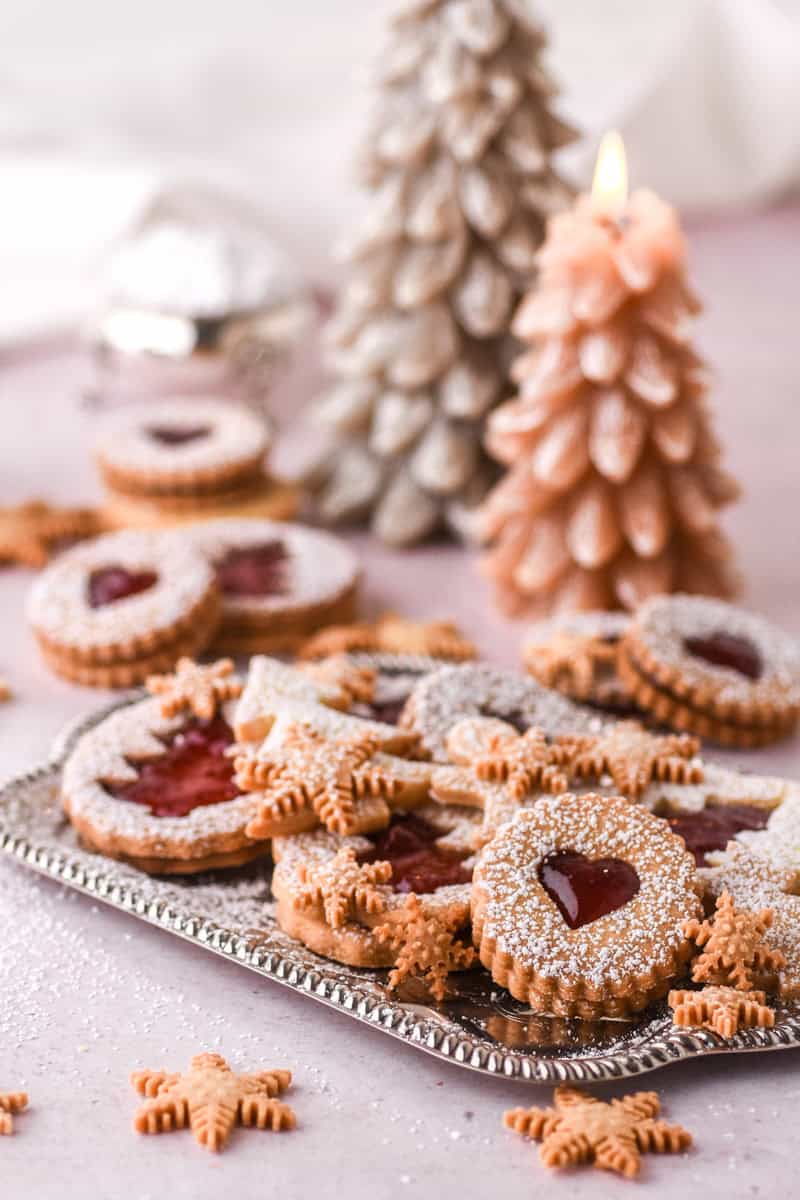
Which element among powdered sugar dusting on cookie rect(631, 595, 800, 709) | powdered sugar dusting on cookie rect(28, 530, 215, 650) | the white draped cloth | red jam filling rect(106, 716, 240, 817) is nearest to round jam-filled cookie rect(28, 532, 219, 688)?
powdered sugar dusting on cookie rect(28, 530, 215, 650)

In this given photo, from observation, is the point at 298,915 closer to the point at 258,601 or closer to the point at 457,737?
the point at 457,737

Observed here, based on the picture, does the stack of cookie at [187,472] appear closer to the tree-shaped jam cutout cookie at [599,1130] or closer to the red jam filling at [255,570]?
the red jam filling at [255,570]

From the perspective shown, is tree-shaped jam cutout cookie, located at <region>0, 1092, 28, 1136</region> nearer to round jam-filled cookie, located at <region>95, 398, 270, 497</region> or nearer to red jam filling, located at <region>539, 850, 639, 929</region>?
red jam filling, located at <region>539, 850, 639, 929</region>

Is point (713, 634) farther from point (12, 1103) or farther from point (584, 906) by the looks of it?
point (12, 1103)

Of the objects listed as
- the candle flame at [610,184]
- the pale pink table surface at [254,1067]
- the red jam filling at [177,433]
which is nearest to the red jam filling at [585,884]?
the pale pink table surface at [254,1067]

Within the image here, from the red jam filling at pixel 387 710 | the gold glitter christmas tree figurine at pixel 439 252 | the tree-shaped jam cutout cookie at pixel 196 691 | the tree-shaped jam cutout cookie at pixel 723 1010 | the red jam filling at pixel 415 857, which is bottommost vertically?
the tree-shaped jam cutout cookie at pixel 723 1010

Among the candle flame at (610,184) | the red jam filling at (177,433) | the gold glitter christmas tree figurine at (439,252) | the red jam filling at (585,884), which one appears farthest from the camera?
the red jam filling at (177,433)
